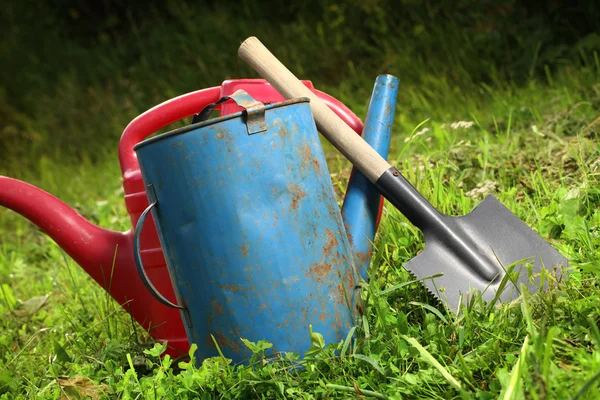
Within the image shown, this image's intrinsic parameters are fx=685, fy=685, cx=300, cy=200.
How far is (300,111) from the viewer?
1.55m

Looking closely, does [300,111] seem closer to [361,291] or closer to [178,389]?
[361,291]

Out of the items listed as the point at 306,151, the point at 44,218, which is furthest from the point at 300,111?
the point at 44,218

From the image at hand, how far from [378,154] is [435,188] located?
369mm

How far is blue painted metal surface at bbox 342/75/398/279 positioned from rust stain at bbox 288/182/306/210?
0.24 metres

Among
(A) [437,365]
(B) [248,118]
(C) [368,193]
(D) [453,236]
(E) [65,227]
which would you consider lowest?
(A) [437,365]

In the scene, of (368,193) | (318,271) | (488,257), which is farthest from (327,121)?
(488,257)

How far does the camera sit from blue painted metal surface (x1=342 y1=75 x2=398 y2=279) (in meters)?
1.70

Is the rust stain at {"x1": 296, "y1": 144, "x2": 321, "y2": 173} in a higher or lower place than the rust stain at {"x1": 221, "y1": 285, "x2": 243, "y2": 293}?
higher

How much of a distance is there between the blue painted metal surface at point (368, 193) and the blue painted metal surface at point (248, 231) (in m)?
0.16

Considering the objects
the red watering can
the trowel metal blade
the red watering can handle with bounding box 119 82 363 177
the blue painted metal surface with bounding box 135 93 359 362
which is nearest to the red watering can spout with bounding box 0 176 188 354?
the red watering can

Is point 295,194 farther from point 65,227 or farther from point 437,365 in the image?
point 65,227

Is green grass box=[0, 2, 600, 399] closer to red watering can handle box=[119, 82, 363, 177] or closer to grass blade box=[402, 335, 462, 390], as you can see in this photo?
grass blade box=[402, 335, 462, 390]

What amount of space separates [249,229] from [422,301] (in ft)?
1.57

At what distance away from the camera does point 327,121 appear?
1726mm
